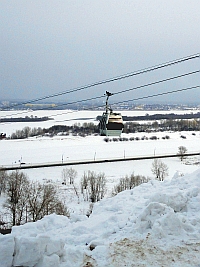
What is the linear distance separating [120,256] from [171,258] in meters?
0.72

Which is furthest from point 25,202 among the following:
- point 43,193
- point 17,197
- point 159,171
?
point 159,171

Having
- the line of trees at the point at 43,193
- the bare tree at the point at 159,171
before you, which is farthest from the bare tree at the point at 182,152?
the line of trees at the point at 43,193

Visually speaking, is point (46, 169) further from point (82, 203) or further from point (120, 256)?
point (120, 256)

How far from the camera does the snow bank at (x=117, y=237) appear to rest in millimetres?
3789

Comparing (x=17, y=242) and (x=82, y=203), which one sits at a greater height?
(x=17, y=242)

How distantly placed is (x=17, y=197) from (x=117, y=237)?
16676 mm

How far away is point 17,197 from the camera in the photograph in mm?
20047

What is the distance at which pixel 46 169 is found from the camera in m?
31.7

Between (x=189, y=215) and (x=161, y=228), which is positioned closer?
(x=161, y=228)

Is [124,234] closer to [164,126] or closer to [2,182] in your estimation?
[2,182]

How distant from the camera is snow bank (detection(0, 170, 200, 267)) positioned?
3.79 m

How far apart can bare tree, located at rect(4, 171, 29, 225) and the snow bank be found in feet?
38.5

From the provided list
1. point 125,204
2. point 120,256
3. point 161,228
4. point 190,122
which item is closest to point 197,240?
point 161,228

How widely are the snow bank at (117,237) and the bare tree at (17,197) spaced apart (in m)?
11.7
